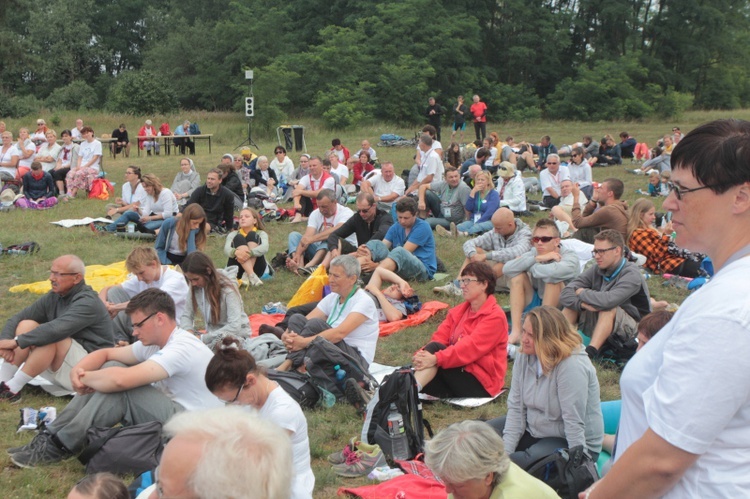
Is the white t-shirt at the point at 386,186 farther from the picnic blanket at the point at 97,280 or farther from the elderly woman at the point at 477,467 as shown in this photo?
the elderly woman at the point at 477,467

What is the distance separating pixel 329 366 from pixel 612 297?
2421mm


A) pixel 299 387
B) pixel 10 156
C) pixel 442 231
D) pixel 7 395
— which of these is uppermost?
pixel 10 156

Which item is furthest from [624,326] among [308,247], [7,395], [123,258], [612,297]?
[123,258]

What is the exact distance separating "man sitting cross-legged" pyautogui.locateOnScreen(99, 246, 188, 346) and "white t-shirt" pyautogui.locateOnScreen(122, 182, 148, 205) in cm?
522

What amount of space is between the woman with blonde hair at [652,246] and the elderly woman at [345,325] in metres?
4.20

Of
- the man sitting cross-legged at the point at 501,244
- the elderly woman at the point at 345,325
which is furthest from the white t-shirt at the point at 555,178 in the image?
the elderly woman at the point at 345,325

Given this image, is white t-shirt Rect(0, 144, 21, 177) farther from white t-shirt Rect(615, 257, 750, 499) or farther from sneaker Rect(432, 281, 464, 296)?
white t-shirt Rect(615, 257, 750, 499)

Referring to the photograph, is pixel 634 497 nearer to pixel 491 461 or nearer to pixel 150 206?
pixel 491 461

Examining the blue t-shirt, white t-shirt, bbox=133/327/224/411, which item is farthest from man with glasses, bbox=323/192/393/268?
white t-shirt, bbox=133/327/224/411

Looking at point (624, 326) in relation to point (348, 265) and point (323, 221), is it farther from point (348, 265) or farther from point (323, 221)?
point (323, 221)

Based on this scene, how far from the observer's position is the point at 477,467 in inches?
131

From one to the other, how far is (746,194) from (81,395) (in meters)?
4.58

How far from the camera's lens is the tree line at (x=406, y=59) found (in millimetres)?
40781

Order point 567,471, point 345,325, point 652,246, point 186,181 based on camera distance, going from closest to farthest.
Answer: point 567,471, point 345,325, point 652,246, point 186,181
